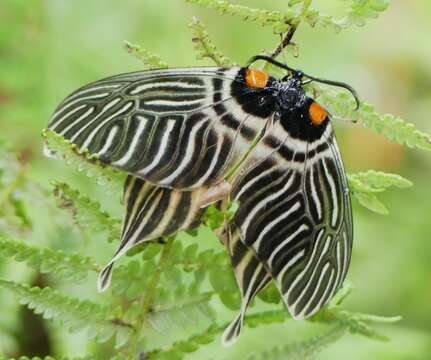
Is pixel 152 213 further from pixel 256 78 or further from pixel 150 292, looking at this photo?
pixel 256 78

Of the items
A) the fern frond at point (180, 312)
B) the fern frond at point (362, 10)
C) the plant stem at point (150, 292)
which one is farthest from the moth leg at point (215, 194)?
the fern frond at point (362, 10)

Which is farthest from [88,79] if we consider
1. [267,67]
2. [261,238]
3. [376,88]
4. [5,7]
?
[376,88]

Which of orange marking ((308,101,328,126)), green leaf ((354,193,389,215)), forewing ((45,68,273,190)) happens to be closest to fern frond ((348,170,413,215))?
green leaf ((354,193,389,215))

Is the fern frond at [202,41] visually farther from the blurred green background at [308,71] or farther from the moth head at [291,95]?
the blurred green background at [308,71]

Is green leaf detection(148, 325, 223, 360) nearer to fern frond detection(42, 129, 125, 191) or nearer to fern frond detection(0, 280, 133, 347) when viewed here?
fern frond detection(0, 280, 133, 347)

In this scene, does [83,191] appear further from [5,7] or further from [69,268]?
[69,268]

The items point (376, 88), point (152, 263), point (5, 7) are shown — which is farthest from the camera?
point (376, 88)
